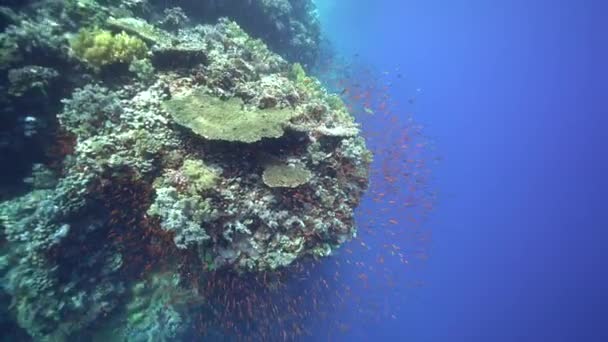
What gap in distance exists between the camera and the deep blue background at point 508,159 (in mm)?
56406

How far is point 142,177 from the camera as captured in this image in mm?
5641

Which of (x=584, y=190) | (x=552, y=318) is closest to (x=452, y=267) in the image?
(x=552, y=318)

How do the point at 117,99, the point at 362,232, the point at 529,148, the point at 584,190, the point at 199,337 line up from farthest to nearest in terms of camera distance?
the point at 529,148 → the point at 584,190 → the point at 362,232 → the point at 199,337 → the point at 117,99

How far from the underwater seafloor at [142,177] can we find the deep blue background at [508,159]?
2801 centimetres

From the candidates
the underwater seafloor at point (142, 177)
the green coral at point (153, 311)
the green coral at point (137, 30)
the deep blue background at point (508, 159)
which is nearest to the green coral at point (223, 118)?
the underwater seafloor at point (142, 177)

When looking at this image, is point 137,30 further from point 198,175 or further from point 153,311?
point 153,311

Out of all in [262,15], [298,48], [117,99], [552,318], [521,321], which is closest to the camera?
[117,99]

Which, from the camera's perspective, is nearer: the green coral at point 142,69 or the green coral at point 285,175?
the green coral at point 285,175

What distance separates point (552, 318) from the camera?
6372cm

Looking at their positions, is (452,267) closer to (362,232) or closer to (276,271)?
(362,232)

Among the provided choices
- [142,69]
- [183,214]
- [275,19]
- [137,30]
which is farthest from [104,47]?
[275,19]

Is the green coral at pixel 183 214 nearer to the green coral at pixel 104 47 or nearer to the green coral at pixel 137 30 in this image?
the green coral at pixel 104 47

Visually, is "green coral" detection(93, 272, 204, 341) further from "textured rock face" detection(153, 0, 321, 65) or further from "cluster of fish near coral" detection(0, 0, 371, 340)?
"textured rock face" detection(153, 0, 321, 65)

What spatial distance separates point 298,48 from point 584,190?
102 meters
